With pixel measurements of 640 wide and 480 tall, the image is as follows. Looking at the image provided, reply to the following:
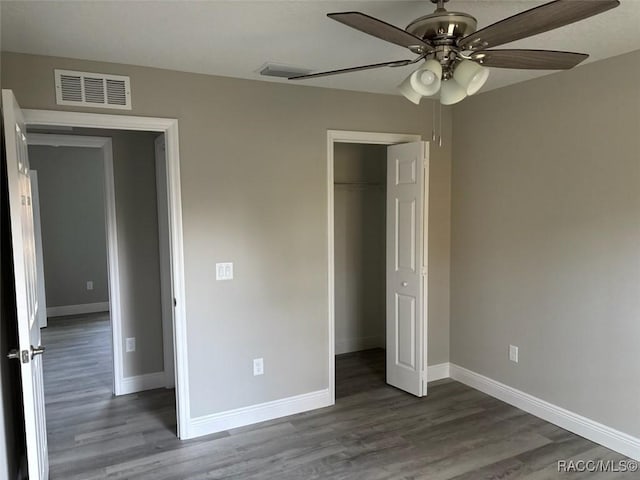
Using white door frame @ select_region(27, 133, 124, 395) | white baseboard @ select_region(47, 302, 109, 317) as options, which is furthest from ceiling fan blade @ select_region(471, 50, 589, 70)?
white baseboard @ select_region(47, 302, 109, 317)

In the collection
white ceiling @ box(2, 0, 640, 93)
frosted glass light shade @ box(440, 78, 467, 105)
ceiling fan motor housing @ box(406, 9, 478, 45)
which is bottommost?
frosted glass light shade @ box(440, 78, 467, 105)

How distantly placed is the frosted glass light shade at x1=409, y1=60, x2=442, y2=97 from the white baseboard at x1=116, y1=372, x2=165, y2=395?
344 centimetres

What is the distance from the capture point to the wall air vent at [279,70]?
2.97 m

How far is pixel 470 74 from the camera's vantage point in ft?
6.07

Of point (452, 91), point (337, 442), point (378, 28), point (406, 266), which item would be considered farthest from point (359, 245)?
point (378, 28)

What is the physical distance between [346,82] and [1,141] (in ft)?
7.11

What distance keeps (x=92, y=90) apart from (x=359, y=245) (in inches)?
119

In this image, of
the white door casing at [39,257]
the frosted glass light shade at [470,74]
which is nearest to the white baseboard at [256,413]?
the frosted glass light shade at [470,74]

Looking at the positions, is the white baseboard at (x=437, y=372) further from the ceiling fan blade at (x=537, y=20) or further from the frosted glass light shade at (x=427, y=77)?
the ceiling fan blade at (x=537, y=20)

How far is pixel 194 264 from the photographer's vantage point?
10.6ft

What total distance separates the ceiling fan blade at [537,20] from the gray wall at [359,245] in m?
→ 3.15

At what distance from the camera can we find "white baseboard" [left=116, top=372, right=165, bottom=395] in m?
Result: 4.09

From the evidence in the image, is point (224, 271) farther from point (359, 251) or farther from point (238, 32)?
point (359, 251)

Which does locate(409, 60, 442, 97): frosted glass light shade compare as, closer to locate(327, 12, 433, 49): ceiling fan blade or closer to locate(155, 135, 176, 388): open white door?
locate(327, 12, 433, 49): ceiling fan blade
